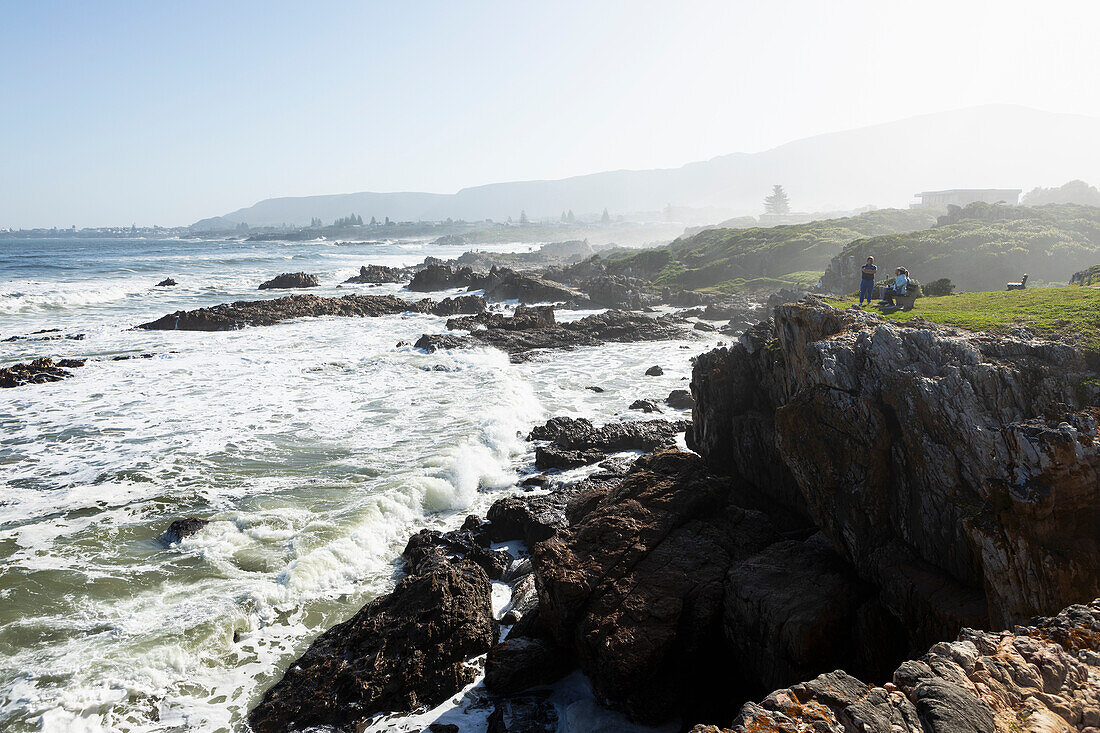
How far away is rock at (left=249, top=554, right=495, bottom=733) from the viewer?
8523mm

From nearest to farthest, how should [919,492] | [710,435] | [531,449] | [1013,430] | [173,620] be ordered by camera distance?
[1013,430]
[919,492]
[173,620]
[710,435]
[531,449]

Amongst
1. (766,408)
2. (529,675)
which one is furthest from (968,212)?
(529,675)

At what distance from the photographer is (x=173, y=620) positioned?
34.0 ft

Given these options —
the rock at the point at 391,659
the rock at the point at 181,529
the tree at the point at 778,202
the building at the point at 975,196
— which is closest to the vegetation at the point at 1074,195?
the building at the point at 975,196

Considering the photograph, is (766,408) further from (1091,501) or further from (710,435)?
(1091,501)

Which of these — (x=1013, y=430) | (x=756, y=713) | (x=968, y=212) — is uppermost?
(x=968, y=212)

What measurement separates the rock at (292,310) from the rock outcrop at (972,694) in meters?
42.7

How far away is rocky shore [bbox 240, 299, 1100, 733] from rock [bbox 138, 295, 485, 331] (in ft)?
119

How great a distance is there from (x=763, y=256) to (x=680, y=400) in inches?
1863

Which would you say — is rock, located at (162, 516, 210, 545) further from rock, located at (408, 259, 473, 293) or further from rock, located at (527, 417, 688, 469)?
rock, located at (408, 259, 473, 293)

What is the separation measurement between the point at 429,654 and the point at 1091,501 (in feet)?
28.8

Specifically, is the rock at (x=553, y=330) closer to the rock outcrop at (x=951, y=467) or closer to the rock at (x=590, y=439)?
the rock at (x=590, y=439)

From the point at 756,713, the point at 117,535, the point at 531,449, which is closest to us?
the point at 756,713

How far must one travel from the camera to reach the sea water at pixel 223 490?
30.8 feet
